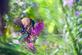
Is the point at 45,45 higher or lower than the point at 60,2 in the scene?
lower

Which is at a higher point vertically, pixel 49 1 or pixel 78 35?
pixel 49 1

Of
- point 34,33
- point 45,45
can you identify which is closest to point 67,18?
point 45,45

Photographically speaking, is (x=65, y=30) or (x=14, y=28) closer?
(x=65, y=30)

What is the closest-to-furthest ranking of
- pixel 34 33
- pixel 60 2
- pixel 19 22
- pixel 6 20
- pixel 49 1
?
1. pixel 60 2
2. pixel 49 1
3. pixel 34 33
4. pixel 6 20
5. pixel 19 22

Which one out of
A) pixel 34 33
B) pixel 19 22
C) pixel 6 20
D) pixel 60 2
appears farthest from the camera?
pixel 19 22

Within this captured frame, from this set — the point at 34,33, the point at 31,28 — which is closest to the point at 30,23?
the point at 31,28

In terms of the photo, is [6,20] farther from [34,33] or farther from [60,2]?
[60,2]

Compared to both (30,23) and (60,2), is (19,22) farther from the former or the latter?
(60,2)

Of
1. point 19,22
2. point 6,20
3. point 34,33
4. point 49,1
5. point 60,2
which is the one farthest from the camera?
point 19,22

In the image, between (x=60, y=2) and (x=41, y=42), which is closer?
(x=60, y=2)

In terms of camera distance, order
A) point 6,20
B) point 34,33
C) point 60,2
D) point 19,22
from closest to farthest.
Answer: point 60,2
point 34,33
point 6,20
point 19,22
